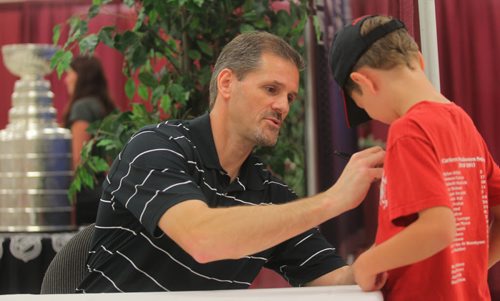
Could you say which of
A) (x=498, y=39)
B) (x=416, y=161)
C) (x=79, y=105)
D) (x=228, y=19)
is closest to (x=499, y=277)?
(x=498, y=39)

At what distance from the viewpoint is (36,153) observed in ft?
10.3

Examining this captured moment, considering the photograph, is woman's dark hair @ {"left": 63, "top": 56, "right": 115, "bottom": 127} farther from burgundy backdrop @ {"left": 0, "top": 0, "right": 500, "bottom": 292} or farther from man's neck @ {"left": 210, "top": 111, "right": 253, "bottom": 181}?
man's neck @ {"left": 210, "top": 111, "right": 253, "bottom": 181}

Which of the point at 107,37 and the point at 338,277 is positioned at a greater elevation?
the point at 107,37

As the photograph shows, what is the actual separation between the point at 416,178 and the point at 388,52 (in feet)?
0.71

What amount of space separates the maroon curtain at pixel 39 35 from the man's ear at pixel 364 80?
428cm

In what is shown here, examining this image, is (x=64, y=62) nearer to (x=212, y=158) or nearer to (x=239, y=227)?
(x=212, y=158)

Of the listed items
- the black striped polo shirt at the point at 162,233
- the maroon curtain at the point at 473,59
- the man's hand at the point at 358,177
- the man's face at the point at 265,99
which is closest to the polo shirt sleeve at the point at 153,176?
the black striped polo shirt at the point at 162,233

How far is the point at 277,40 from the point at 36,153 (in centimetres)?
175

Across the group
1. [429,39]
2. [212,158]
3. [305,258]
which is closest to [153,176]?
[212,158]

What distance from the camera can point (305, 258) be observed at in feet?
5.58

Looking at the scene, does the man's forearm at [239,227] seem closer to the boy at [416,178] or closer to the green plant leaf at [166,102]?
the boy at [416,178]

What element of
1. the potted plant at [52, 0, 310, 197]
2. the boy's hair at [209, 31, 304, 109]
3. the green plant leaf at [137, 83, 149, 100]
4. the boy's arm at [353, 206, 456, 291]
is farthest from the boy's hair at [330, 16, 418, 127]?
the green plant leaf at [137, 83, 149, 100]

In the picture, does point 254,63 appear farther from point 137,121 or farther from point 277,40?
point 137,121

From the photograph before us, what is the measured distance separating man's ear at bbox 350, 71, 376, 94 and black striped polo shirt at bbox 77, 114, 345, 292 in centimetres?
42
